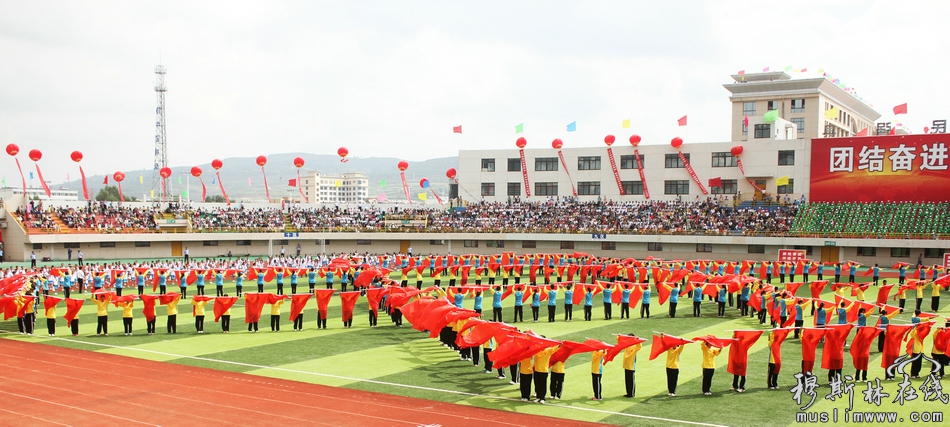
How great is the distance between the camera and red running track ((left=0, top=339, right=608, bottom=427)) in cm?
1459

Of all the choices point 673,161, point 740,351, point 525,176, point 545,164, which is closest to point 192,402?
point 740,351

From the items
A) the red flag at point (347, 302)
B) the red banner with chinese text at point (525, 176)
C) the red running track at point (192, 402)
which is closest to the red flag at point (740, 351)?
the red running track at point (192, 402)

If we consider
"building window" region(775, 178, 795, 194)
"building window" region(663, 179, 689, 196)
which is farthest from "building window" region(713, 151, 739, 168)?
"building window" region(775, 178, 795, 194)

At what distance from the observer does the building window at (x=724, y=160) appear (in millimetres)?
60219

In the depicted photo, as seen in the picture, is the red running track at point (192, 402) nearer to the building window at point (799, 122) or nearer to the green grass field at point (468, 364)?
the green grass field at point (468, 364)

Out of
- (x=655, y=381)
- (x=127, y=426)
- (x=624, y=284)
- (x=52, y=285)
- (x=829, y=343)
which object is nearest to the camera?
(x=127, y=426)

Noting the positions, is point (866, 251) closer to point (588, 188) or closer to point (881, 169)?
point (881, 169)

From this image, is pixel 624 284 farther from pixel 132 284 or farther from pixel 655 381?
pixel 132 284

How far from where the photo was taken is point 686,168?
202 feet

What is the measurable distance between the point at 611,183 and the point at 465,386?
161 feet

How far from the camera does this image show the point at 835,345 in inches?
653

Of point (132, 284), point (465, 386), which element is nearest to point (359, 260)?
point (132, 284)

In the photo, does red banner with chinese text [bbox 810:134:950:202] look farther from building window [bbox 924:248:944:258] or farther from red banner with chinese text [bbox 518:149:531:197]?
red banner with chinese text [bbox 518:149:531:197]

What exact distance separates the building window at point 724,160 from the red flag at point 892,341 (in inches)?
1742
